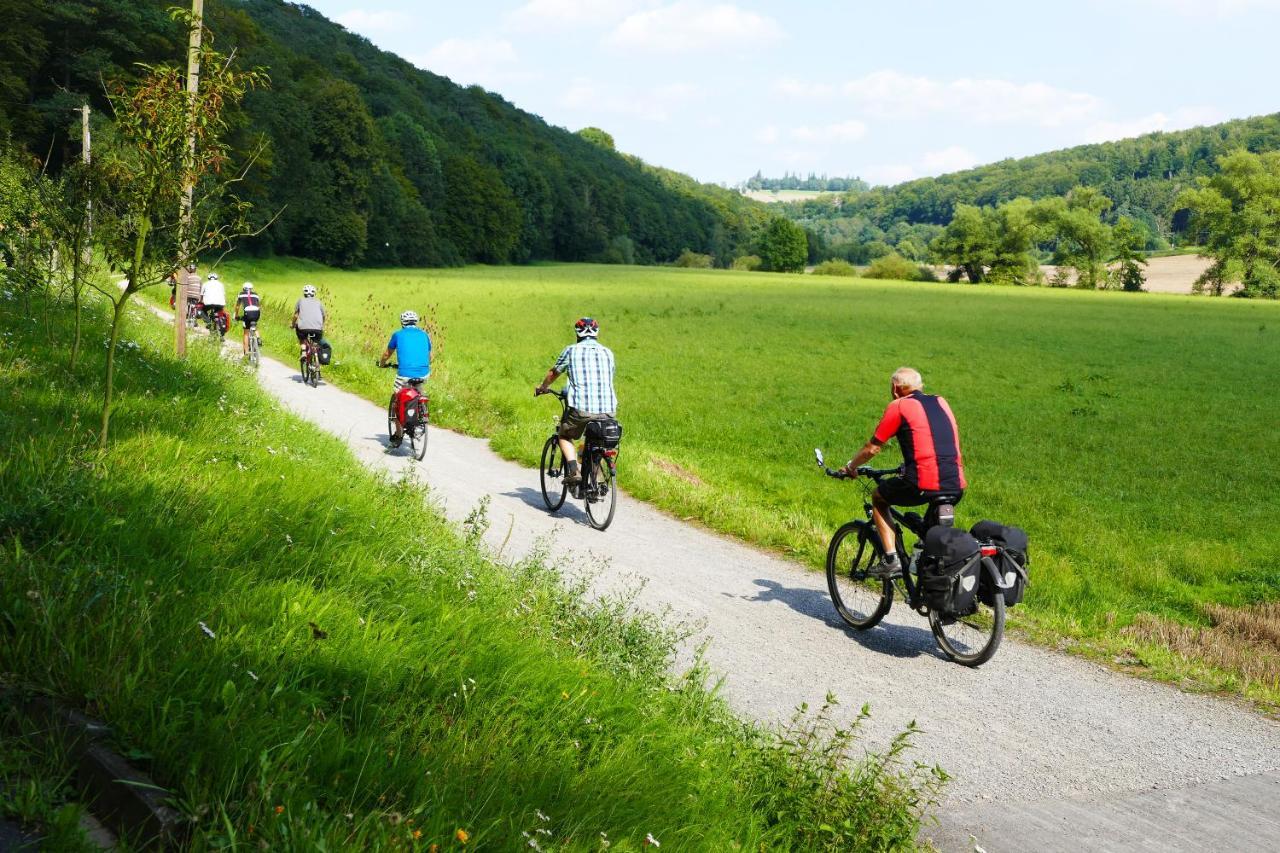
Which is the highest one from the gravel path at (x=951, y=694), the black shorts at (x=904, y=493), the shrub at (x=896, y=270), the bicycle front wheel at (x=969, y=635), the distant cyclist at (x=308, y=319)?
the shrub at (x=896, y=270)

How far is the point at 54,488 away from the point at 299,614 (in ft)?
5.52

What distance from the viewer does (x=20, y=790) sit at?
2658 millimetres

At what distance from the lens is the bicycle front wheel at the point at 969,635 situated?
6719 mm

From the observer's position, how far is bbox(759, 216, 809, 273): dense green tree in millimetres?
151625

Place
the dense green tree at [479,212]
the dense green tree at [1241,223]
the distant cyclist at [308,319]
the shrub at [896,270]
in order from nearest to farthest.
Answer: the distant cyclist at [308,319] → the dense green tree at [1241,223] → the dense green tree at [479,212] → the shrub at [896,270]

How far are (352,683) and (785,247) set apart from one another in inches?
6015

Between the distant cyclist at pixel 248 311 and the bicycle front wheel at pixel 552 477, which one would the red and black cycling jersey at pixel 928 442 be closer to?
the bicycle front wheel at pixel 552 477

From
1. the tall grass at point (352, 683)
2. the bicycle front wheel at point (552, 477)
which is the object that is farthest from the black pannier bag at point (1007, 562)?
the bicycle front wheel at point (552, 477)

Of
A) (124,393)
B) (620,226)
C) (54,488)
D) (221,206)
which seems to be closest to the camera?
(54,488)

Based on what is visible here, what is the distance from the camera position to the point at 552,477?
11562mm

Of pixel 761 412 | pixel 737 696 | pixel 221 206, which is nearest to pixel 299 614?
pixel 737 696

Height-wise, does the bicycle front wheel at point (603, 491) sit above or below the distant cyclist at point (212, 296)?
below

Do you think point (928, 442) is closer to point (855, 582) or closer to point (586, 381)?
point (855, 582)

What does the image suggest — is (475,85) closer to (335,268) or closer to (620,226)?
(620,226)
